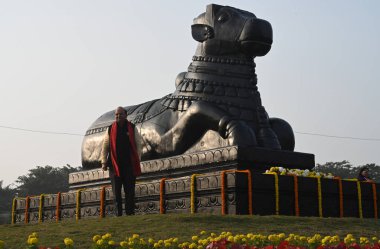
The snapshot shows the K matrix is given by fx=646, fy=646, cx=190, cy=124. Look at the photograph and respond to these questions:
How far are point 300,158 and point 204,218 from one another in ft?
12.6

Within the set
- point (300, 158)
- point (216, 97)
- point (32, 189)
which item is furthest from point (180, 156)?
point (32, 189)

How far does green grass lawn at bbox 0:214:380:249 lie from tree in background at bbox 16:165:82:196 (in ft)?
123

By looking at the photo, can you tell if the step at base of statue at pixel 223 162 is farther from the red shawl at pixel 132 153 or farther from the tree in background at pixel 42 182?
the tree in background at pixel 42 182

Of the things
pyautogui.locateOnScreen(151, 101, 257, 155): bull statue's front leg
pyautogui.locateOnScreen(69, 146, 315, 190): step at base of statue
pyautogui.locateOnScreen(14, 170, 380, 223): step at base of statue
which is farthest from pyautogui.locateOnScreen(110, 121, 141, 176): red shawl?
pyautogui.locateOnScreen(151, 101, 257, 155): bull statue's front leg

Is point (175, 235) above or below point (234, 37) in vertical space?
below

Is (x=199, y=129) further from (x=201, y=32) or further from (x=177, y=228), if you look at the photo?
(x=177, y=228)

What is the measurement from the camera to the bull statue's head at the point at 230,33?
37.4ft

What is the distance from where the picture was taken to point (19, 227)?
8250mm

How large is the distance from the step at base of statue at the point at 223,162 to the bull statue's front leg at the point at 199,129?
0.78 ft

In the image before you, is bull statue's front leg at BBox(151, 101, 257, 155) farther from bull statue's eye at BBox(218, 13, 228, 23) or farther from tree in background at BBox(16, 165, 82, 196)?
tree in background at BBox(16, 165, 82, 196)

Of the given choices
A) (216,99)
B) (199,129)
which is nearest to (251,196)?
(199,129)

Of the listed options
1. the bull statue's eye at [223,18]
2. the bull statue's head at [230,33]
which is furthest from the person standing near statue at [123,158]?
the bull statue's eye at [223,18]

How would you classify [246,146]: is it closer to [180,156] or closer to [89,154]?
[180,156]

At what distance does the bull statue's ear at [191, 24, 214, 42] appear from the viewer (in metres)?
11.8
